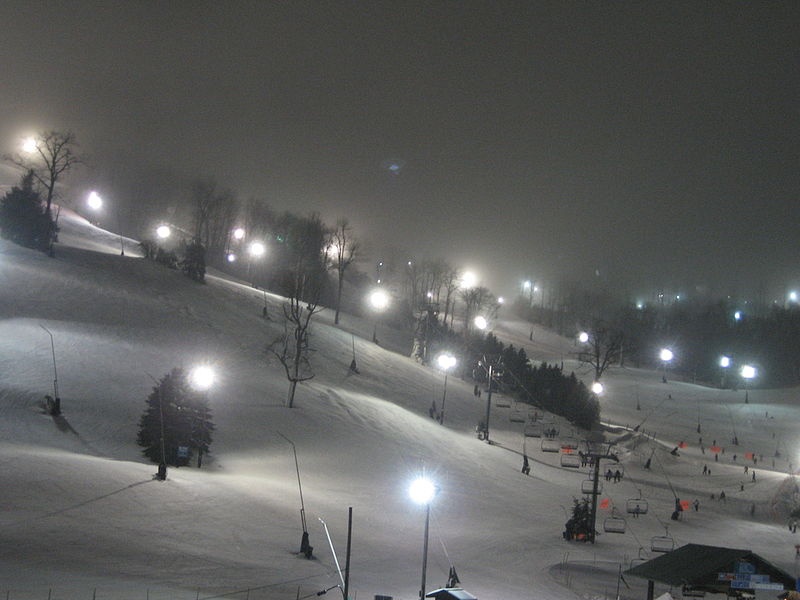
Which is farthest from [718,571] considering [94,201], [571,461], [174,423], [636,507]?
[94,201]

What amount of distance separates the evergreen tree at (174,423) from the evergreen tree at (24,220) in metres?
33.6

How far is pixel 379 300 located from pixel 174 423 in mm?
54086

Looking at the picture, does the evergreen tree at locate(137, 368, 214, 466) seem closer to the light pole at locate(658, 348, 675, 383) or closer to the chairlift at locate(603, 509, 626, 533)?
the chairlift at locate(603, 509, 626, 533)

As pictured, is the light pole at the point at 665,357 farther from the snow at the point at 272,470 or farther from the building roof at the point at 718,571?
the building roof at the point at 718,571

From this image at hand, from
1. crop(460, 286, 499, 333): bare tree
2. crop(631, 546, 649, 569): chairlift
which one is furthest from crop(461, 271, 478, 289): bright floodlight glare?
crop(631, 546, 649, 569): chairlift

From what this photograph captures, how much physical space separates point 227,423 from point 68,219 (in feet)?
169

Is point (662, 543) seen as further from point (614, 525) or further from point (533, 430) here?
point (533, 430)

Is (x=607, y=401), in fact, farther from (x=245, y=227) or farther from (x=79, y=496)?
(x=79, y=496)

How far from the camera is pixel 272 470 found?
35812 mm

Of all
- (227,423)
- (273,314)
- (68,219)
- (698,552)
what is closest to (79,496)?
(227,423)

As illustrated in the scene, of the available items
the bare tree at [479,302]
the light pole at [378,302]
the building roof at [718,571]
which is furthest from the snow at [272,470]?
the bare tree at [479,302]

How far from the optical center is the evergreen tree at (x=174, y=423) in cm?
3319

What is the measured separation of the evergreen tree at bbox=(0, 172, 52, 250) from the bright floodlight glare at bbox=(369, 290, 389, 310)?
1429 inches

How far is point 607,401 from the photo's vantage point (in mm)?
82625
